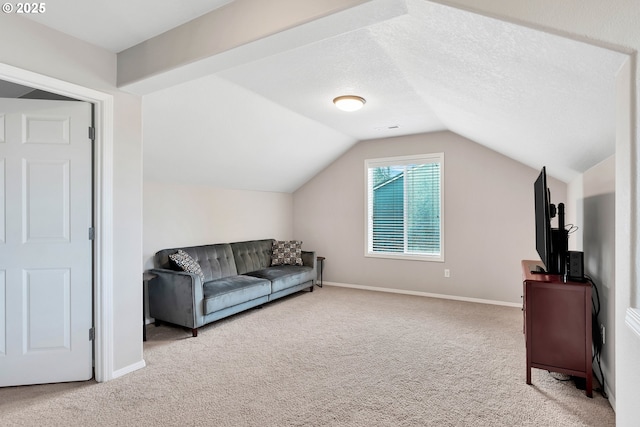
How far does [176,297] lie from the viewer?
3.73m

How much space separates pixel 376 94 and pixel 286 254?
306 cm

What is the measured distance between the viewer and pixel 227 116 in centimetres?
388

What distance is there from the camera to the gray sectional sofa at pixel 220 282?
368 cm

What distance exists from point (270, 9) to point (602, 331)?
3.14 metres

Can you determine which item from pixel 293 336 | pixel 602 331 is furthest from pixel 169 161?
pixel 602 331

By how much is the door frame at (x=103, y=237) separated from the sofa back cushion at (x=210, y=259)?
55.9 inches

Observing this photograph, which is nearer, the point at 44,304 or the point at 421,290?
the point at 44,304

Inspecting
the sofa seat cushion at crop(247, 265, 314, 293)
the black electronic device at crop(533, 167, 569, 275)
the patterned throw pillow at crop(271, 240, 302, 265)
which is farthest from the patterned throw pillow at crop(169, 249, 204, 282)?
the black electronic device at crop(533, 167, 569, 275)

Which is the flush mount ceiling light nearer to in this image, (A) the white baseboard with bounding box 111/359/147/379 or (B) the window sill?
(B) the window sill

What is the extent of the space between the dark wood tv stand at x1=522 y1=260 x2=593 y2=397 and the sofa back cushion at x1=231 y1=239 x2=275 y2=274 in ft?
12.4

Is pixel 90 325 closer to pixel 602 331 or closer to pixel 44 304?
pixel 44 304

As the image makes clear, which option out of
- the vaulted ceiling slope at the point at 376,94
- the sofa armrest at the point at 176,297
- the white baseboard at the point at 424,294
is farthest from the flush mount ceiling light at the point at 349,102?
the white baseboard at the point at 424,294

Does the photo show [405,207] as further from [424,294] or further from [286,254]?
[286,254]

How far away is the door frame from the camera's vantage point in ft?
8.57
